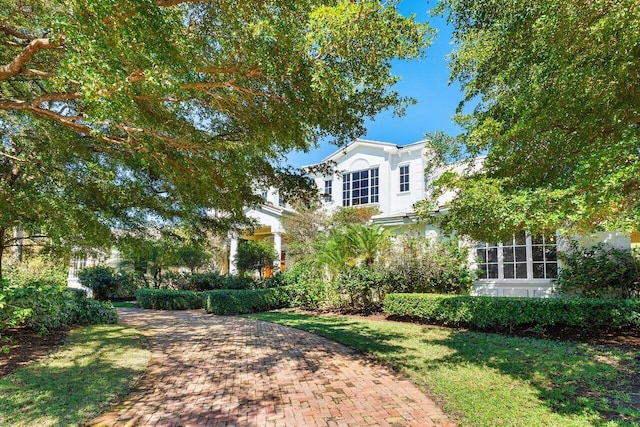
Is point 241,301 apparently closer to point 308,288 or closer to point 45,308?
point 308,288

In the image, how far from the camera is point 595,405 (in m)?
4.70

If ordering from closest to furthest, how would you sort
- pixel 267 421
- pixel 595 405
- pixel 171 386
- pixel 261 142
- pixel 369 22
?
1. pixel 267 421
2. pixel 595 405
3. pixel 369 22
4. pixel 171 386
5. pixel 261 142

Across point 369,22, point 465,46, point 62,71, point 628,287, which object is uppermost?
point 465,46

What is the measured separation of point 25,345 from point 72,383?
11.1 feet

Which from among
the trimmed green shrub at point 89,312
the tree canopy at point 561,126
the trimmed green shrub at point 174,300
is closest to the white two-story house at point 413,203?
the tree canopy at point 561,126

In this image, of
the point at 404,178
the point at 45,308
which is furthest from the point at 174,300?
the point at 404,178

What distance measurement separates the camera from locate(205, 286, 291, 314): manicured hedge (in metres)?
14.3

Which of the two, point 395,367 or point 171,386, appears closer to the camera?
point 171,386

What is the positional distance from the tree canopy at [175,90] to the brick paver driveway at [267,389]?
3.23m

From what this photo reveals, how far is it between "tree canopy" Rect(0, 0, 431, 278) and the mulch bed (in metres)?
2.27

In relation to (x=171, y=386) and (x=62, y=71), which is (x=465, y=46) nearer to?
(x=62, y=71)

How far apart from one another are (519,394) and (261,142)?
636 centimetres

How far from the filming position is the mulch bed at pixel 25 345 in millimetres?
6331

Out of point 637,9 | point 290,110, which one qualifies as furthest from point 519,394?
point 290,110
